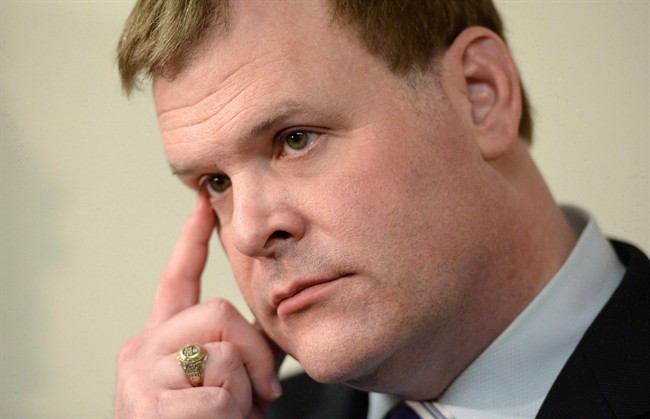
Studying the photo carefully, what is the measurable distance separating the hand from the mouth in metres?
0.33

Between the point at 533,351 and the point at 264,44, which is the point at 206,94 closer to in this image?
the point at 264,44

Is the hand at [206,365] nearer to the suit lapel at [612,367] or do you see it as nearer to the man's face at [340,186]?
the man's face at [340,186]

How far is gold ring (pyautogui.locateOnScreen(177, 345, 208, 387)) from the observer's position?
213cm

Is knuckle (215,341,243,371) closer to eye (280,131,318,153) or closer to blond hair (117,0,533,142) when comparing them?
eye (280,131,318,153)

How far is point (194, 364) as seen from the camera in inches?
83.8

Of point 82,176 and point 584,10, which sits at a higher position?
point 584,10

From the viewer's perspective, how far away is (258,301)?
2053 millimetres

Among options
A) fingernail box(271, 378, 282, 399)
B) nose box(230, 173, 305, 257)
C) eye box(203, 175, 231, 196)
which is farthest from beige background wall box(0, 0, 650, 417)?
nose box(230, 173, 305, 257)

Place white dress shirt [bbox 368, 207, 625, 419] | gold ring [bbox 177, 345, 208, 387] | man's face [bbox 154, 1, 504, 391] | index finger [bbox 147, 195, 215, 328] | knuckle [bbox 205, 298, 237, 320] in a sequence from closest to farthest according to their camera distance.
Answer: man's face [bbox 154, 1, 504, 391] → white dress shirt [bbox 368, 207, 625, 419] → gold ring [bbox 177, 345, 208, 387] → knuckle [bbox 205, 298, 237, 320] → index finger [bbox 147, 195, 215, 328]

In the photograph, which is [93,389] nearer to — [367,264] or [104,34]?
[104,34]

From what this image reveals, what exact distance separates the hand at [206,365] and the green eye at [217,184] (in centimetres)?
10

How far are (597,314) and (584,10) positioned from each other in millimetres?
1084

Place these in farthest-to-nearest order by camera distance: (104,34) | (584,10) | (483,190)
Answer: (104,34) → (584,10) → (483,190)

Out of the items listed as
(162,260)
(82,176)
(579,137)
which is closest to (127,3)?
(82,176)
